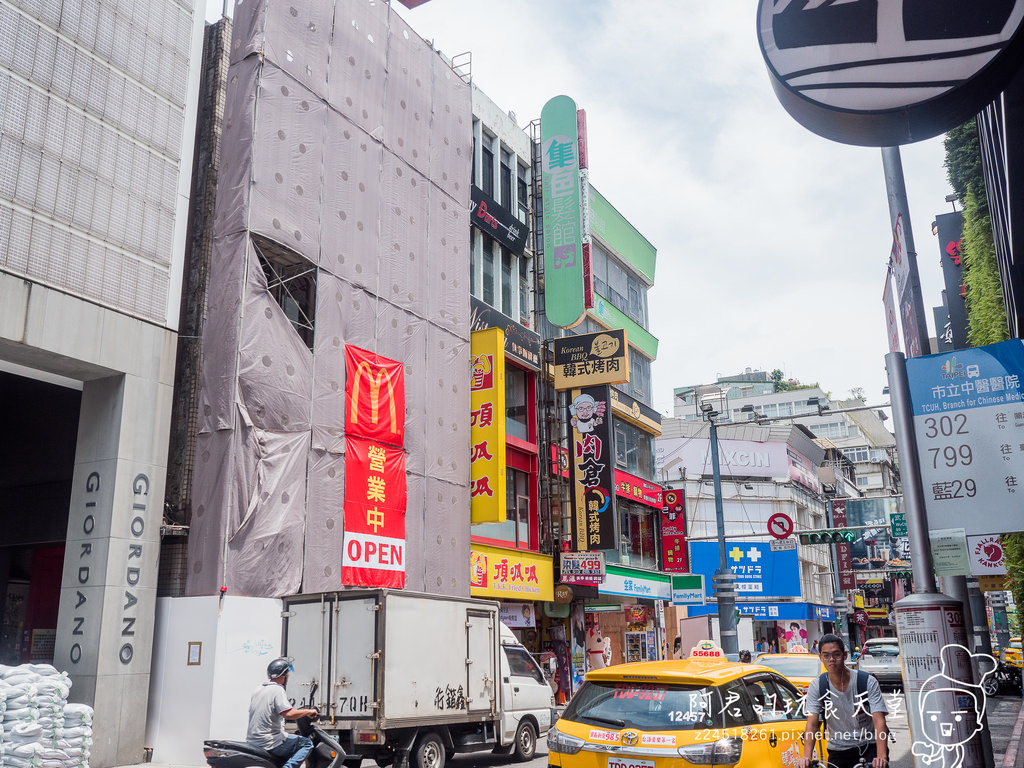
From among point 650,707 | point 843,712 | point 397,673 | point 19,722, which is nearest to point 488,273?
point 397,673

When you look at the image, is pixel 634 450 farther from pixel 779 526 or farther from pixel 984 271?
pixel 984 271

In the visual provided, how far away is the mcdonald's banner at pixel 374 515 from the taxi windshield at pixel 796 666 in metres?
8.65

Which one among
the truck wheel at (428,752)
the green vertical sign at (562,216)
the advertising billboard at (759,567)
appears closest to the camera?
the truck wheel at (428,752)

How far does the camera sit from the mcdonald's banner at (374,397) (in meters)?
20.1

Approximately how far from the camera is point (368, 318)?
21109 millimetres

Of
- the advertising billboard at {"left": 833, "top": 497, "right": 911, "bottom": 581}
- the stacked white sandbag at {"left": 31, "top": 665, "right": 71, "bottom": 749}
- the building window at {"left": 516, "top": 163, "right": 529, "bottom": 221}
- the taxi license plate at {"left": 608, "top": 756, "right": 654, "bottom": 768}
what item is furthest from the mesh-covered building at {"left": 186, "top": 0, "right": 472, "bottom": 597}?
the advertising billboard at {"left": 833, "top": 497, "right": 911, "bottom": 581}

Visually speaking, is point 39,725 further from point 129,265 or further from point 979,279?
point 979,279

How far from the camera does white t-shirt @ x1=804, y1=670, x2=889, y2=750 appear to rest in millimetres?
6762

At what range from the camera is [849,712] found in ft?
22.4

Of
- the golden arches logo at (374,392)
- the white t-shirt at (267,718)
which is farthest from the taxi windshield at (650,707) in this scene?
the golden arches logo at (374,392)

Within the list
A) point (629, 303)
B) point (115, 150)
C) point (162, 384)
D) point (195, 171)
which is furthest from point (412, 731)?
point (629, 303)

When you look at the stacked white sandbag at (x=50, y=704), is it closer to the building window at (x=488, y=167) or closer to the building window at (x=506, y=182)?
the building window at (x=488, y=167)

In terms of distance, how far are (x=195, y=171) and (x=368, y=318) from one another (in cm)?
510

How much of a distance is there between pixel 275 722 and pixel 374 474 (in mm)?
11849
